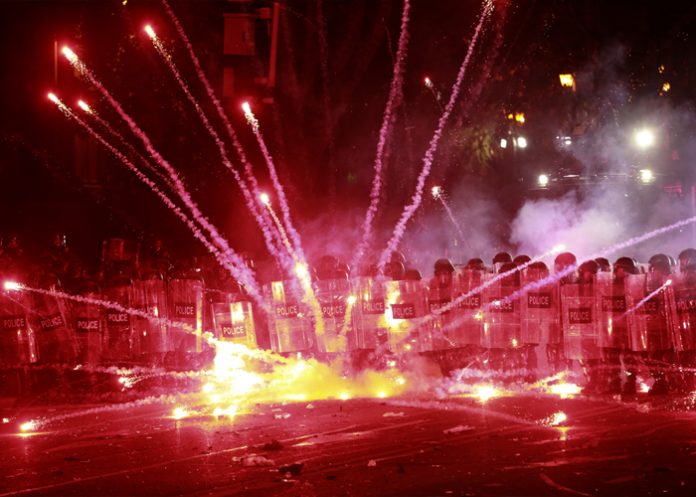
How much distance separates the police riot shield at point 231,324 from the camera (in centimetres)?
1205

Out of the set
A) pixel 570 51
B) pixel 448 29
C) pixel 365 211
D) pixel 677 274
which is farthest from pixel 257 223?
pixel 677 274

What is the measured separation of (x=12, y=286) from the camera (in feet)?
38.1

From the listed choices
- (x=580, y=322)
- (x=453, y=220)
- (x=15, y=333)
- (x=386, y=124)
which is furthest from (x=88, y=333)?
(x=453, y=220)

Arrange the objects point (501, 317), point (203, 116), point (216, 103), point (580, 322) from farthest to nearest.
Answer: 1. point (203, 116)
2. point (216, 103)
3. point (501, 317)
4. point (580, 322)

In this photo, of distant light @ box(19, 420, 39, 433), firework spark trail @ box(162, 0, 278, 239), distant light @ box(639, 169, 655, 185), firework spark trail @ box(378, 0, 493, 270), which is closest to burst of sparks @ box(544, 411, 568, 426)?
distant light @ box(19, 420, 39, 433)

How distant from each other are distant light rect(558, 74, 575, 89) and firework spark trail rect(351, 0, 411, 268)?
338 centimetres

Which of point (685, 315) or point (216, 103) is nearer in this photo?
point (685, 315)

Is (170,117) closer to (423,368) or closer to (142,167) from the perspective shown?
(142,167)

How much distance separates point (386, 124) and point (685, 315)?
9.80m

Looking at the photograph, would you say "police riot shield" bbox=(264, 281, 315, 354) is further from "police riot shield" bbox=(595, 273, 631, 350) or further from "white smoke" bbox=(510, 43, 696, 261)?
"white smoke" bbox=(510, 43, 696, 261)

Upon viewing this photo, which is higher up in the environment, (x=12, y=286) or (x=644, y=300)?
(x=12, y=286)

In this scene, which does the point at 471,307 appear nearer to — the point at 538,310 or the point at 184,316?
the point at 538,310

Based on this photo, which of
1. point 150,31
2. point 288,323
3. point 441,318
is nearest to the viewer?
point 441,318

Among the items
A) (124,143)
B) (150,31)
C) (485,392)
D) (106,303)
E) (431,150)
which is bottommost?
(485,392)
